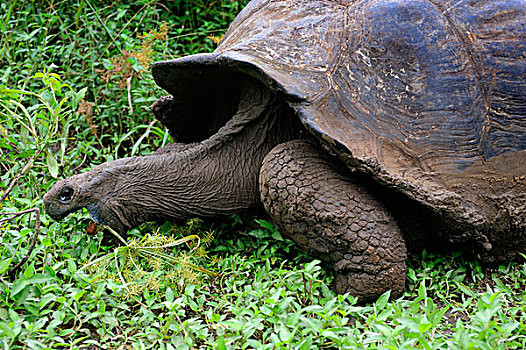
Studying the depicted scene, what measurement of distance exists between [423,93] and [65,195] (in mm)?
1932

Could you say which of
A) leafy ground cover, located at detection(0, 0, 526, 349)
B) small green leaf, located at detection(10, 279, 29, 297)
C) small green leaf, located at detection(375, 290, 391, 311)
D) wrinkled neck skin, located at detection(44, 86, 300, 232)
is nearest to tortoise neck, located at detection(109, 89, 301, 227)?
wrinkled neck skin, located at detection(44, 86, 300, 232)

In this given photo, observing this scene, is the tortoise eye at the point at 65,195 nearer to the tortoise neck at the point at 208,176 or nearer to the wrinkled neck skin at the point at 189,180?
the wrinkled neck skin at the point at 189,180

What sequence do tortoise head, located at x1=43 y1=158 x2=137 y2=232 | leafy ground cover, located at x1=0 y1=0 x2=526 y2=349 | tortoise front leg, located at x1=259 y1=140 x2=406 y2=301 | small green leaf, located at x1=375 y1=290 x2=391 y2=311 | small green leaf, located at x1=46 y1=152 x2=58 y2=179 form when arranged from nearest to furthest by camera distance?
leafy ground cover, located at x1=0 y1=0 x2=526 y2=349 < small green leaf, located at x1=375 y1=290 x2=391 y2=311 < tortoise front leg, located at x1=259 y1=140 x2=406 y2=301 < tortoise head, located at x1=43 y1=158 x2=137 y2=232 < small green leaf, located at x1=46 y1=152 x2=58 y2=179

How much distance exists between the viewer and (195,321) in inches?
106

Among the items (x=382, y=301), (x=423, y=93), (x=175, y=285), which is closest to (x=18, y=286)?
(x=175, y=285)

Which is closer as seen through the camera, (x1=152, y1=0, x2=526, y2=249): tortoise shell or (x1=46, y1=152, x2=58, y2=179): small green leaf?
(x1=152, y1=0, x2=526, y2=249): tortoise shell

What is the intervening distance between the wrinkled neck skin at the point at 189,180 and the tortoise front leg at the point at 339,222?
0.36m

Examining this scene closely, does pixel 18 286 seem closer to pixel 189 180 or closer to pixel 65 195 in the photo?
pixel 65 195

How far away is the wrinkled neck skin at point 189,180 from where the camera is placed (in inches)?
134

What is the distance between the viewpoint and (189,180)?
3473 millimetres

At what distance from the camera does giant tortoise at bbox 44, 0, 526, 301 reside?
2.88 m

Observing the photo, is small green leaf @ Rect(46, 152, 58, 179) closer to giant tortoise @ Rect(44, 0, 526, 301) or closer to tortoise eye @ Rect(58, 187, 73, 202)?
tortoise eye @ Rect(58, 187, 73, 202)

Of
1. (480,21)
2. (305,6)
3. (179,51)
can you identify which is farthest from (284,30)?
(179,51)

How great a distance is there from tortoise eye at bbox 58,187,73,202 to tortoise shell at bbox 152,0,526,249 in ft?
3.53
